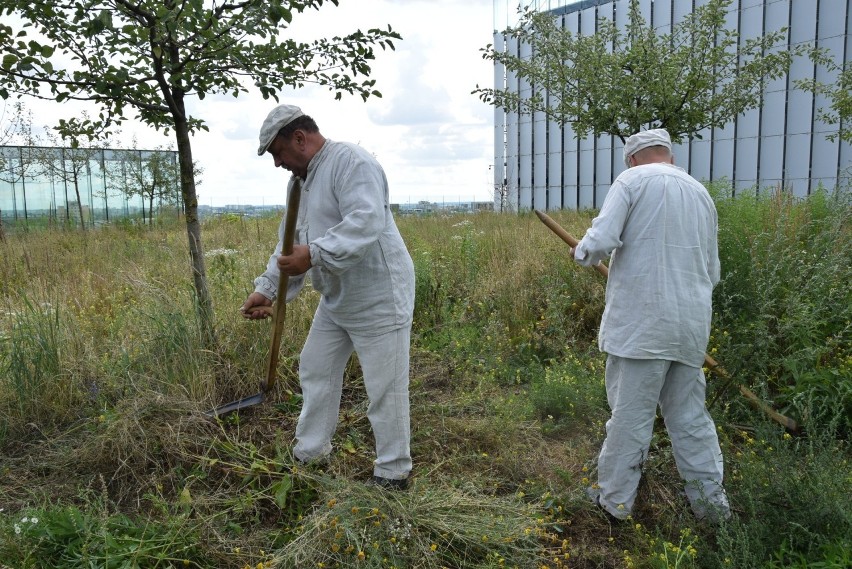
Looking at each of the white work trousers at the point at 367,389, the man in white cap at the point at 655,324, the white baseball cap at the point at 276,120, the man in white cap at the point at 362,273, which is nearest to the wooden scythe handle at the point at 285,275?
the man in white cap at the point at 362,273

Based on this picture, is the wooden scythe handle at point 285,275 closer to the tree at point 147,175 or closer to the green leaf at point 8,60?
the green leaf at point 8,60

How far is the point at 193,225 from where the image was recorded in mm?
4230

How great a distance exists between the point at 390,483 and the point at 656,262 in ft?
5.51

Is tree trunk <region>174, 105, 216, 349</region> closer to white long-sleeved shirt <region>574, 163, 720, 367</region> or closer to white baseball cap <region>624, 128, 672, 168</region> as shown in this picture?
white long-sleeved shirt <region>574, 163, 720, 367</region>

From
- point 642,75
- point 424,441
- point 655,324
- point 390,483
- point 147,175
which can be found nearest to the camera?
point 655,324

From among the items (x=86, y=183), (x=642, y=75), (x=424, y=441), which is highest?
(x=642, y=75)

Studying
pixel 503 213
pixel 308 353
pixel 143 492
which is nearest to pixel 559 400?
pixel 308 353

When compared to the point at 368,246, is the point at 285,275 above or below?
below

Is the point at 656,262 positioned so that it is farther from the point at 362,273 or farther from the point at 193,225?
the point at 193,225

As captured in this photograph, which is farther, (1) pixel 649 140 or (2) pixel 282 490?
(1) pixel 649 140

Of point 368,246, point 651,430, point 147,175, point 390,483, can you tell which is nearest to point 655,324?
point 651,430

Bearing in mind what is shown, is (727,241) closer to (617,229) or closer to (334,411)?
(617,229)

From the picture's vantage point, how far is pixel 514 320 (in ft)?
20.7

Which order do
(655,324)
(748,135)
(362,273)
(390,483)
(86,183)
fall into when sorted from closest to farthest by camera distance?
(655,324) < (362,273) < (390,483) < (86,183) < (748,135)
